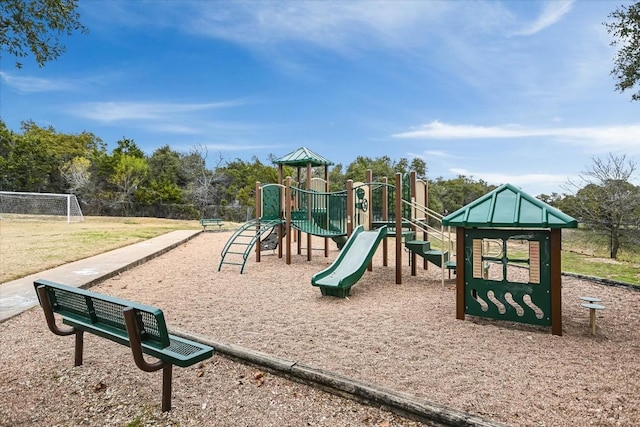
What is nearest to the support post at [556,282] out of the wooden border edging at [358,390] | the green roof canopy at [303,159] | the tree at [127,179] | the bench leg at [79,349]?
the wooden border edging at [358,390]

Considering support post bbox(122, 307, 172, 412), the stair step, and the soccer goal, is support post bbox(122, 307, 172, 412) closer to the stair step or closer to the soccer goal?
the stair step

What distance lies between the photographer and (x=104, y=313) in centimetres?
314

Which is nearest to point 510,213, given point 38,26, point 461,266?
point 461,266

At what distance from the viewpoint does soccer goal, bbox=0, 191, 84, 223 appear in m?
28.7

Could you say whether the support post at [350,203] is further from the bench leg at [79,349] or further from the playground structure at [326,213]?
the bench leg at [79,349]

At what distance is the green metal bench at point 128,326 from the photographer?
2.66m

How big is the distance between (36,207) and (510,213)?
115 ft

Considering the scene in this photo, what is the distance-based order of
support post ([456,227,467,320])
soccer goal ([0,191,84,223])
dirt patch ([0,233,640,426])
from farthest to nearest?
soccer goal ([0,191,84,223]) → support post ([456,227,467,320]) → dirt patch ([0,233,640,426])

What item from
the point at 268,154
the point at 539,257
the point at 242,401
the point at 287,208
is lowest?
the point at 242,401

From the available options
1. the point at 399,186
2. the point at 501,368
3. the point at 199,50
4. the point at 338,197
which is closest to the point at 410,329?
the point at 501,368

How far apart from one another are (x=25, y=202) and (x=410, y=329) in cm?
3486

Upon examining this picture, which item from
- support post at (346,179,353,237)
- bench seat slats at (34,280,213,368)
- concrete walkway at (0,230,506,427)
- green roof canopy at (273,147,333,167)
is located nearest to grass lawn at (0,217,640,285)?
concrete walkway at (0,230,506,427)

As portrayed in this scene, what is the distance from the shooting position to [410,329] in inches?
180

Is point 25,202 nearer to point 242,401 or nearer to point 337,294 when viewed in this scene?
point 337,294
